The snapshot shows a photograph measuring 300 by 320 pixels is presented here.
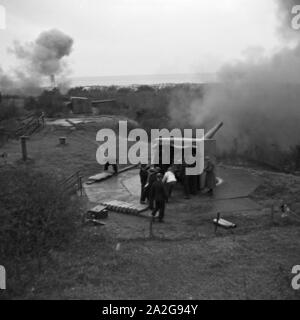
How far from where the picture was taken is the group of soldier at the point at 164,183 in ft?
27.5

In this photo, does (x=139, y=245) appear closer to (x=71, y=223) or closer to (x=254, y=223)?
(x=71, y=223)

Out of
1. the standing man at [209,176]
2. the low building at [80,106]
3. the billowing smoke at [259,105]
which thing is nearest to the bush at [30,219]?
the standing man at [209,176]

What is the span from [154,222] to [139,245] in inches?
62.9

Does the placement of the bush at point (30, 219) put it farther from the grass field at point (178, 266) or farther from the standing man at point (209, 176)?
the standing man at point (209, 176)

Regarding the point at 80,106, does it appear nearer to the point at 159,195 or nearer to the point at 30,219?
the point at 159,195

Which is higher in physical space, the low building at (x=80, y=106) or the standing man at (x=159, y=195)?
the low building at (x=80, y=106)

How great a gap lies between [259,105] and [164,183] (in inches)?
501

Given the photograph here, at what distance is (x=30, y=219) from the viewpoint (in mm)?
6465

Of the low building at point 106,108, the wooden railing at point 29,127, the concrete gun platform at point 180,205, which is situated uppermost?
the low building at point 106,108

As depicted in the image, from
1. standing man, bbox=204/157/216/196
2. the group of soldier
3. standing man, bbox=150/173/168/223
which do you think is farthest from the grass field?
standing man, bbox=204/157/216/196

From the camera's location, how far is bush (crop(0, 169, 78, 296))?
5.91 metres

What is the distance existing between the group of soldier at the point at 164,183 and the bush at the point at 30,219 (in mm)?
1855

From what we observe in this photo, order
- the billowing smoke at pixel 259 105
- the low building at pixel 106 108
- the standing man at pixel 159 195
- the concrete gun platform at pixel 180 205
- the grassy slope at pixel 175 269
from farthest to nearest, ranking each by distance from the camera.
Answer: the low building at pixel 106 108 → the billowing smoke at pixel 259 105 → the standing man at pixel 159 195 → the concrete gun platform at pixel 180 205 → the grassy slope at pixel 175 269

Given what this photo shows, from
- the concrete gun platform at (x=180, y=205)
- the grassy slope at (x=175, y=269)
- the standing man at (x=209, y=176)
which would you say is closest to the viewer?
the grassy slope at (x=175, y=269)
